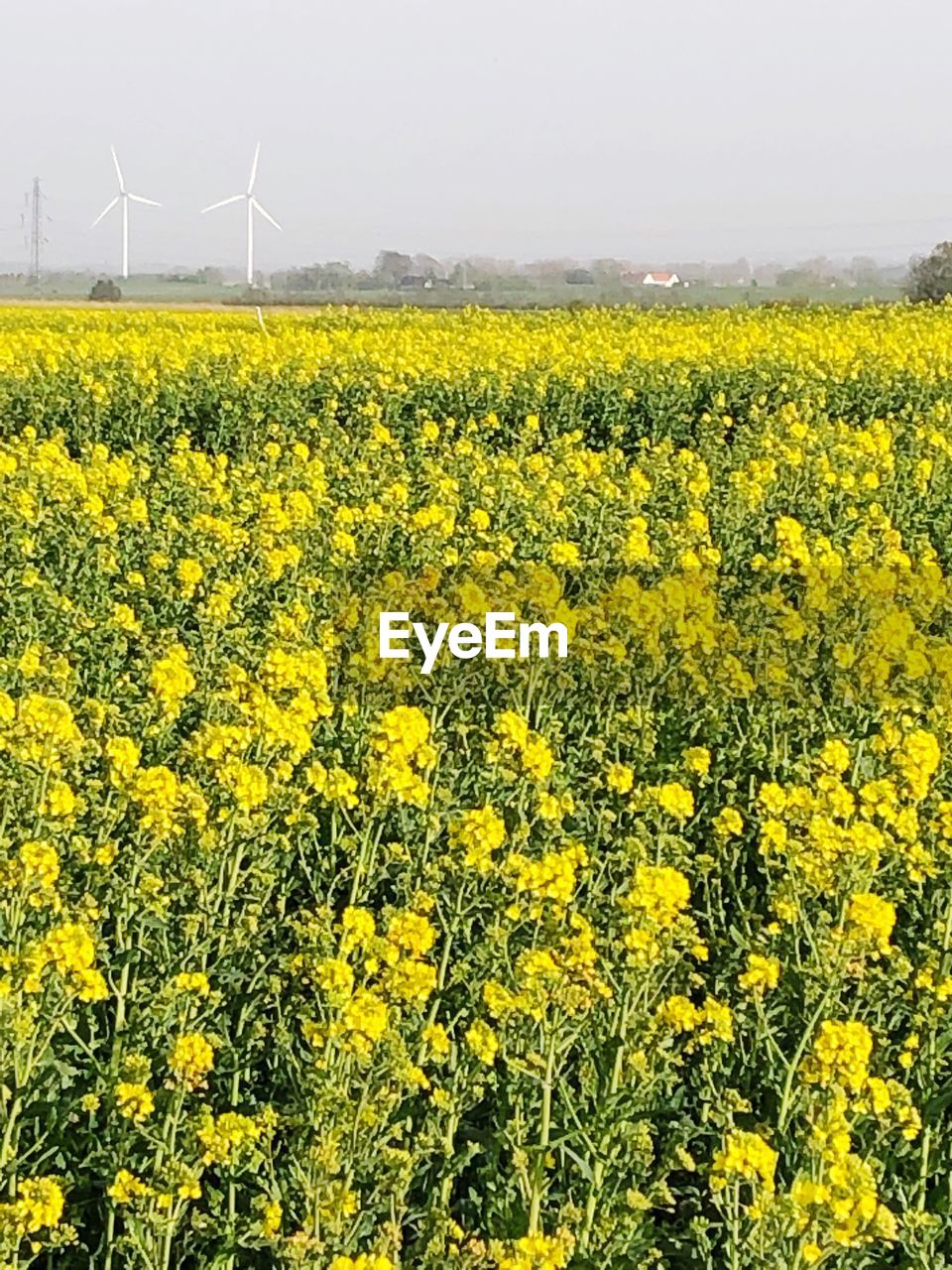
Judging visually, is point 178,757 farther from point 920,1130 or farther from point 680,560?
point 680,560

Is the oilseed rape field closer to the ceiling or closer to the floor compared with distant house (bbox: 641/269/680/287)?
closer to the floor

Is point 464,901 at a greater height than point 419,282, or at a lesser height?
lesser

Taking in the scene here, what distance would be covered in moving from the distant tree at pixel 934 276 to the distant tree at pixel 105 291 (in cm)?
2002

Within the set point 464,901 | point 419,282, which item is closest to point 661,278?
point 419,282

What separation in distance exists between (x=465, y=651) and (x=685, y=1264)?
2613 mm

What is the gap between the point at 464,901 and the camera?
3586 millimetres

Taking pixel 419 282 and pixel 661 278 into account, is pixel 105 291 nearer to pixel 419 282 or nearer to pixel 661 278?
pixel 419 282

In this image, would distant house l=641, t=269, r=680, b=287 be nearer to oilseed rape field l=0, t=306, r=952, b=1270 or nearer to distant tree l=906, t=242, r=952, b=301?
distant tree l=906, t=242, r=952, b=301

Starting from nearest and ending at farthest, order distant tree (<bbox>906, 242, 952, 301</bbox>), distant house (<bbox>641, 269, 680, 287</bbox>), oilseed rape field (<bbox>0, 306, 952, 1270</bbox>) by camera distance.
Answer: oilseed rape field (<bbox>0, 306, 952, 1270</bbox>)
distant tree (<bbox>906, 242, 952, 301</bbox>)
distant house (<bbox>641, 269, 680, 287</bbox>)

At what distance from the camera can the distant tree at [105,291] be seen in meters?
38.7

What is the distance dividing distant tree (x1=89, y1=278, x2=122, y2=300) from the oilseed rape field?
1311 inches

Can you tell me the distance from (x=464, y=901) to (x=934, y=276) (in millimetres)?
30088

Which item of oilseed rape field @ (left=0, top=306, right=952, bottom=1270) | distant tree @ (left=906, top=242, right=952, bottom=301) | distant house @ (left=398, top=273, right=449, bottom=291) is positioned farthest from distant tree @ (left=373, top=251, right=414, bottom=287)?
oilseed rape field @ (left=0, top=306, right=952, bottom=1270)

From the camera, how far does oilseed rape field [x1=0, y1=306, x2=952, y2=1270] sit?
2.75 meters
